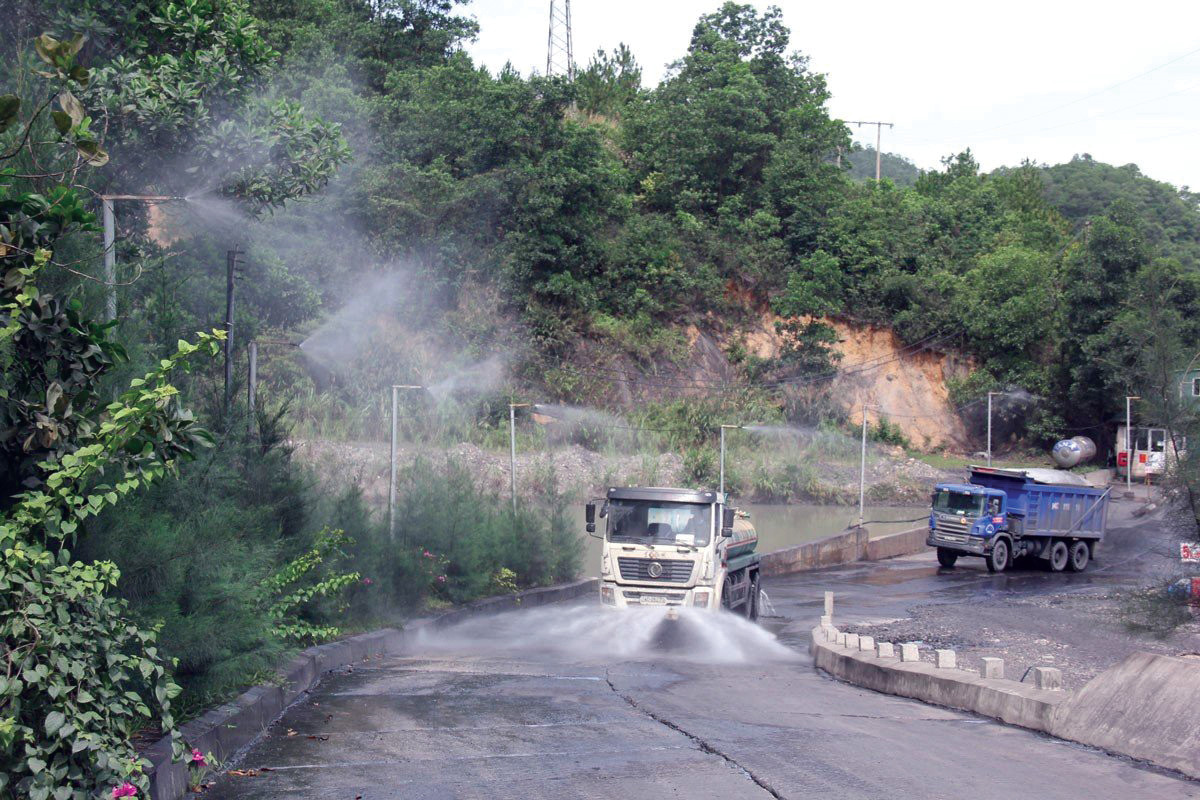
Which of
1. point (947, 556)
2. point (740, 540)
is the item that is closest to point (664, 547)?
point (740, 540)

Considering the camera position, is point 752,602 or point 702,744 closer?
point 702,744

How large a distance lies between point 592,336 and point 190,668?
48214 millimetres

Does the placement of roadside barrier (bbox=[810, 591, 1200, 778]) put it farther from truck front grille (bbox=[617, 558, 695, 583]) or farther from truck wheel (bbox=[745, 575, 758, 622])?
truck wheel (bbox=[745, 575, 758, 622])

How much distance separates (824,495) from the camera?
53219 millimetres

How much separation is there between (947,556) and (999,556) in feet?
5.32

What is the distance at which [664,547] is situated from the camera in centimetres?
1966

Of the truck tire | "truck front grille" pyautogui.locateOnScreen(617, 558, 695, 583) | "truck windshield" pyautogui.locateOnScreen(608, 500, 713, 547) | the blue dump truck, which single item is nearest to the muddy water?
the blue dump truck

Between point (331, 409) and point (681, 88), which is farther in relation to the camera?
point (681, 88)

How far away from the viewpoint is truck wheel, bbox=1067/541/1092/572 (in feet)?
130

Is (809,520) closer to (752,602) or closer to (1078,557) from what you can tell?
(1078,557)

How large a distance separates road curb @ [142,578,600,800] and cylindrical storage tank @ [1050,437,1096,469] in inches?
1921

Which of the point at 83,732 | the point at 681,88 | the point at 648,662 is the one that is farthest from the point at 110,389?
the point at 681,88

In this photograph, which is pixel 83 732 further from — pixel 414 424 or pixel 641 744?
pixel 414 424

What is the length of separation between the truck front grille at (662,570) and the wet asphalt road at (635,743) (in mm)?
4274
